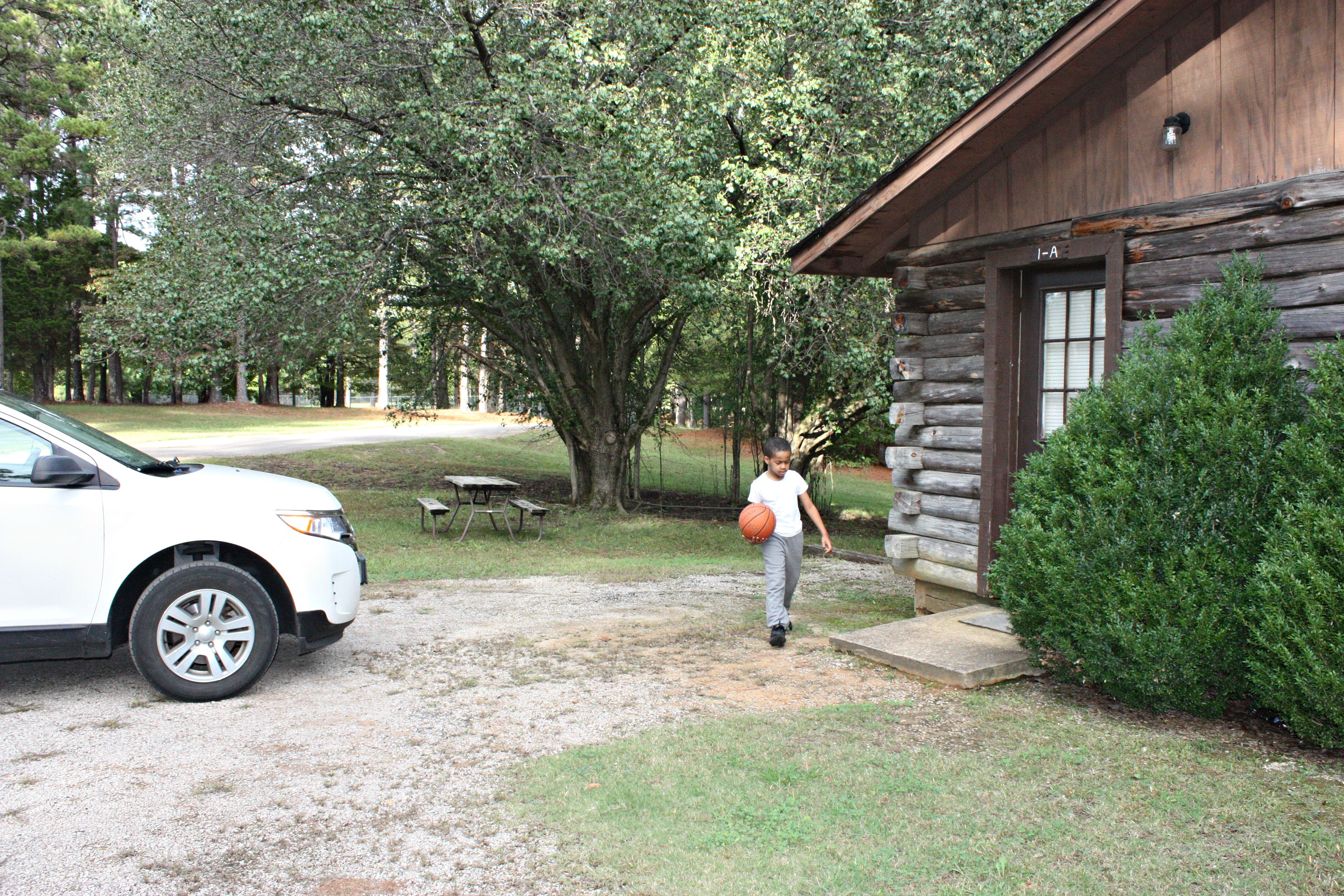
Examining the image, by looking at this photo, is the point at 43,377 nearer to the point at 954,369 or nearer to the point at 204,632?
the point at 204,632

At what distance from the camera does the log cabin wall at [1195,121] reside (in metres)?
6.03

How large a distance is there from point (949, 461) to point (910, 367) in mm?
921

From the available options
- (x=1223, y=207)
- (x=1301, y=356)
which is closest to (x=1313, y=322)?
(x=1301, y=356)

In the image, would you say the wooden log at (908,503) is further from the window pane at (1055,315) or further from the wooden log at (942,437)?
the window pane at (1055,315)

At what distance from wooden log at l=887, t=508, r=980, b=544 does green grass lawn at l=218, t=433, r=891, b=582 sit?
3718 mm

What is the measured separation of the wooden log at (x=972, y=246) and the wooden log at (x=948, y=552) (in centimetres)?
233

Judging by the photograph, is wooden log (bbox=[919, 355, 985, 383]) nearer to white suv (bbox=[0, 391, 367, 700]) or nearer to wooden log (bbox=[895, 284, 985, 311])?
wooden log (bbox=[895, 284, 985, 311])

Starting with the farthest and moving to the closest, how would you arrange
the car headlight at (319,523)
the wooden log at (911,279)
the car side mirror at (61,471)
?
the wooden log at (911,279), the car headlight at (319,523), the car side mirror at (61,471)

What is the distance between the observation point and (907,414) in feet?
29.0

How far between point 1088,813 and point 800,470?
1495 centimetres

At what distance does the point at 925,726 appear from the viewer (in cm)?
553

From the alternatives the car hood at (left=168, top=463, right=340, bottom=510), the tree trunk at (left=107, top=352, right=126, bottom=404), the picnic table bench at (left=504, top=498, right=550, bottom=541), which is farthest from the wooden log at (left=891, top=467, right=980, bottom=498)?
the tree trunk at (left=107, top=352, right=126, bottom=404)

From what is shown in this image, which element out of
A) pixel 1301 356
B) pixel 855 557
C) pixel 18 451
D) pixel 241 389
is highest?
pixel 241 389

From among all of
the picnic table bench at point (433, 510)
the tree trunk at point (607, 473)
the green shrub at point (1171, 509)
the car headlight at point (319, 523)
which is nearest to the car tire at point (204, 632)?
the car headlight at point (319, 523)
